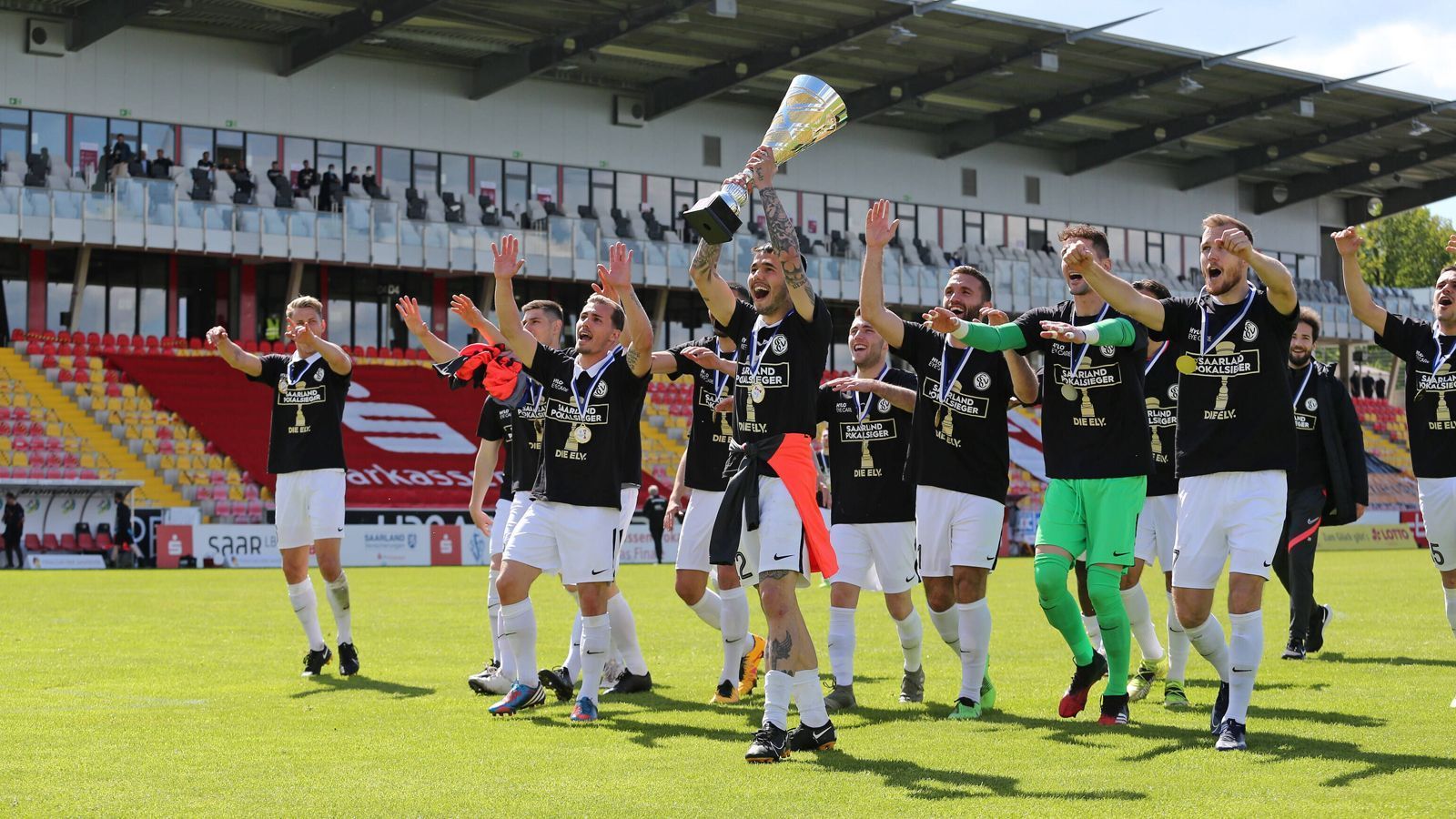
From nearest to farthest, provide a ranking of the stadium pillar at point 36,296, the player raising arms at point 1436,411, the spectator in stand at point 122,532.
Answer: the player raising arms at point 1436,411, the spectator in stand at point 122,532, the stadium pillar at point 36,296

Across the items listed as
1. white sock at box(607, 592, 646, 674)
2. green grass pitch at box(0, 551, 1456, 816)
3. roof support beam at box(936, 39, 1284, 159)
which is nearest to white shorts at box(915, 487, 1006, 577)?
green grass pitch at box(0, 551, 1456, 816)

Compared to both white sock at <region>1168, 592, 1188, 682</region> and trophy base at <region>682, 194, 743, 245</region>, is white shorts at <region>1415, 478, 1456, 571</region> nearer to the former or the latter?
white sock at <region>1168, 592, 1188, 682</region>

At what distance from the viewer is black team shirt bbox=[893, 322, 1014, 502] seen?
9.34 metres

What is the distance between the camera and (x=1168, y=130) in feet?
178

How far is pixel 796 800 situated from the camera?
643cm

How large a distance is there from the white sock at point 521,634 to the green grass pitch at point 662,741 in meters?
0.29

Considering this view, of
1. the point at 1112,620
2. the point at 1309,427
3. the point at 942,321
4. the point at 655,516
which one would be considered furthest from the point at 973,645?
the point at 655,516

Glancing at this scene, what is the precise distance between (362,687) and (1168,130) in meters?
48.2

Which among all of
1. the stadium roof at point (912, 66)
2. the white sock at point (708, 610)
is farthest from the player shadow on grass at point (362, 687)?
the stadium roof at point (912, 66)

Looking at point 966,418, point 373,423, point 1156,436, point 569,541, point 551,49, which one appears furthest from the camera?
point 551,49

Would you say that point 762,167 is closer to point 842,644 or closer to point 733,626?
point 842,644

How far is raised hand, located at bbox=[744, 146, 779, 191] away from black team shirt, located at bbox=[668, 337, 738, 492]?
2.84 metres

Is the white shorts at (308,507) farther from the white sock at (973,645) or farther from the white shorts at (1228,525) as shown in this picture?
the white shorts at (1228,525)

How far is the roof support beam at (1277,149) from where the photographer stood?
178ft
